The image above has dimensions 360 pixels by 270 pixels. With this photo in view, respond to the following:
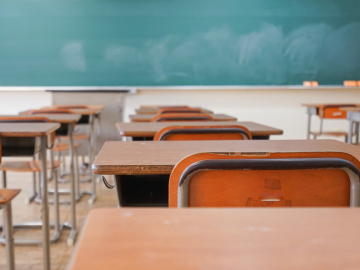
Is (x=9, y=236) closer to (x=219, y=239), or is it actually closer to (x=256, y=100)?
(x=219, y=239)

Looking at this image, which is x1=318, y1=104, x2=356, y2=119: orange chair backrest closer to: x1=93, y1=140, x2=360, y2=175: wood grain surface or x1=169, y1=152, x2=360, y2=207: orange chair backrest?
x1=93, y1=140, x2=360, y2=175: wood grain surface

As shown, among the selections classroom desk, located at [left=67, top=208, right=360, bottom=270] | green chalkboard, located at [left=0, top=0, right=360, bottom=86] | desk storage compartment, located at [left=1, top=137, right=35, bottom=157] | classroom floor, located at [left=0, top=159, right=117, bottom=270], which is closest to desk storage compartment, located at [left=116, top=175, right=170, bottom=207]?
classroom floor, located at [left=0, top=159, right=117, bottom=270]

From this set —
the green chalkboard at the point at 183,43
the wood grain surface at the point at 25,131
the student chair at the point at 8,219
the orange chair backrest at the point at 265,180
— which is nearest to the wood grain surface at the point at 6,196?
the student chair at the point at 8,219

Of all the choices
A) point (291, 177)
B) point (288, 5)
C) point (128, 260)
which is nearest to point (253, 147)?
point (291, 177)

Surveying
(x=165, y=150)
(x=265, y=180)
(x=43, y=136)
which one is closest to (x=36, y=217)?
(x=43, y=136)

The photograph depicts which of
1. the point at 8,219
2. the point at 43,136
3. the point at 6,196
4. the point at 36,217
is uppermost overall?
the point at 43,136

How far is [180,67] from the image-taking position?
554 cm

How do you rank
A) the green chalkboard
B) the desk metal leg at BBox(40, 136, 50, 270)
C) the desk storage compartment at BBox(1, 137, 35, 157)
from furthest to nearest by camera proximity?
the green chalkboard
the desk storage compartment at BBox(1, 137, 35, 157)
the desk metal leg at BBox(40, 136, 50, 270)

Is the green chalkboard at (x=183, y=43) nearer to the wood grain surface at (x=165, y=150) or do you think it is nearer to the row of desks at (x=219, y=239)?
the wood grain surface at (x=165, y=150)

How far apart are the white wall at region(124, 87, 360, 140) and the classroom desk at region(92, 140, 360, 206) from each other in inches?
167

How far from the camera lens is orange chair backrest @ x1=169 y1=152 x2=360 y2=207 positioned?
0.80 meters

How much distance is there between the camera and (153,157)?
44.6 inches

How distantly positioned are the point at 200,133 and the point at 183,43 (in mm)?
4087

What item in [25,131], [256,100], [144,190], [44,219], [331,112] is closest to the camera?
[144,190]
